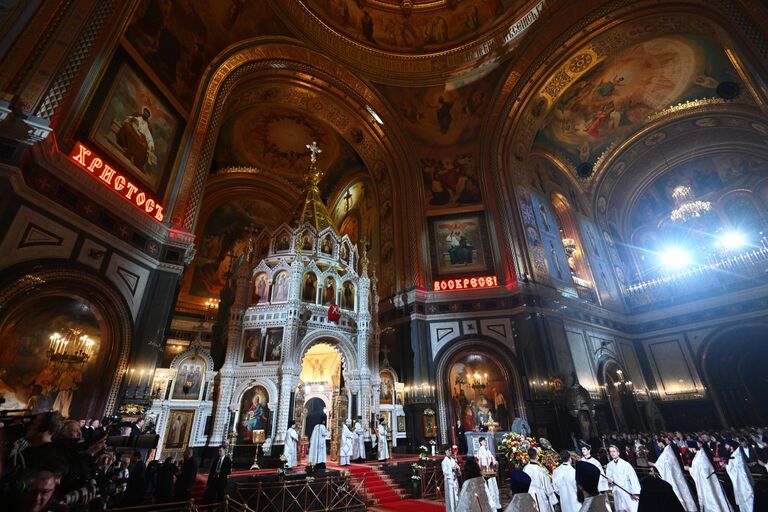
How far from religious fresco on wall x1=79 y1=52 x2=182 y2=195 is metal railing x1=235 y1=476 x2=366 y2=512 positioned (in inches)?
334

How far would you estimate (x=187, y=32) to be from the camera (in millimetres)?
11766

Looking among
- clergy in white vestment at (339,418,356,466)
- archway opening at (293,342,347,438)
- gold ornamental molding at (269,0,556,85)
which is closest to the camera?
clergy in white vestment at (339,418,356,466)

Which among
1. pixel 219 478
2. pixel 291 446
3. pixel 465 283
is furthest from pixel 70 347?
pixel 465 283

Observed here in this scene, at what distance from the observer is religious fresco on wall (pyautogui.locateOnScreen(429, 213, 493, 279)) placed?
56.1 ft

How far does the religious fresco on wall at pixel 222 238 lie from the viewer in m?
20.0

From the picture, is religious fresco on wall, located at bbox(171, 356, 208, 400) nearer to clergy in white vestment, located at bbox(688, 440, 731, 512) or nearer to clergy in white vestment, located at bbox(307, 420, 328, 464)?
clergy in white vestment, located at bbox(307, 420, 328, 464)

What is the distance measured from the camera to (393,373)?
1420 cm

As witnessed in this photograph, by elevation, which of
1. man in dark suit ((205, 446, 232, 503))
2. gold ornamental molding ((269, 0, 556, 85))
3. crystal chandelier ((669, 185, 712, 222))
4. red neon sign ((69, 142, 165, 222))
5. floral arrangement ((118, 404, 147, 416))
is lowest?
man in dark suit ((205, 446, 232, 503))

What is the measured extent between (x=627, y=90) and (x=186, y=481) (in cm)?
2407

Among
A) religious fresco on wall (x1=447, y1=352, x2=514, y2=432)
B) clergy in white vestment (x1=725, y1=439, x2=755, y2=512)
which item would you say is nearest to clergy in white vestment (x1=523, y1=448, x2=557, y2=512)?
clergy in white vestment (x1=725, y1=439, x2=755, y2=512)

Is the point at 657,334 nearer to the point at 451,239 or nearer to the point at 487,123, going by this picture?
the point at 451,239

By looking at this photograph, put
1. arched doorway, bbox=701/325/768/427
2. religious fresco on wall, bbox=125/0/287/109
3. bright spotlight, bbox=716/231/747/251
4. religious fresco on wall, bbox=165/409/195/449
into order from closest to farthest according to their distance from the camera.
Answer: religious fresco on wall, bbox=165/409/195/449
religious fresco on wall, bbox=125/0/287/109
arched doorway, bbox=701/325/768/427
bright spotlight, bbox=716/231/747/251

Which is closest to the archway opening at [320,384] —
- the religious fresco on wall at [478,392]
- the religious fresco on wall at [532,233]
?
the religious fresco on wall at [478,392]

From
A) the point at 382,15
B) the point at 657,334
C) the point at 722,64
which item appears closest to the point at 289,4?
the point at 382,15
